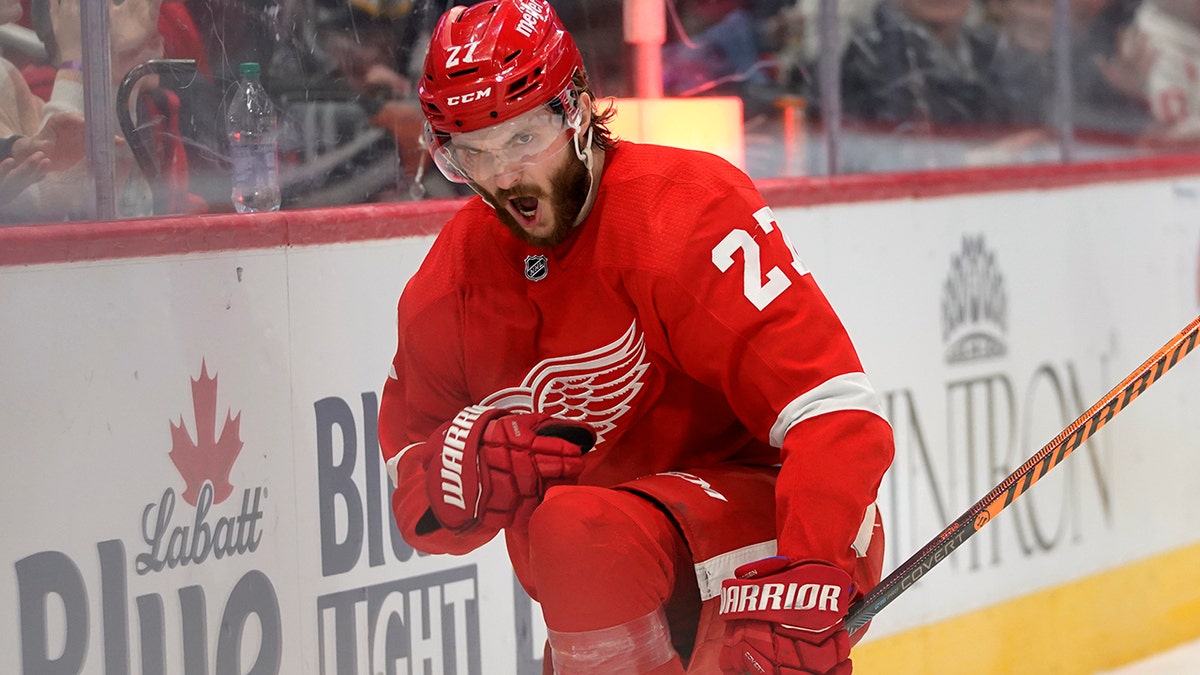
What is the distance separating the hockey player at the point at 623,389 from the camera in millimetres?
1832

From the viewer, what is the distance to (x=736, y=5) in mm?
3285

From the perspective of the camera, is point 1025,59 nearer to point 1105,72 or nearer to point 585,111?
point 1105,72

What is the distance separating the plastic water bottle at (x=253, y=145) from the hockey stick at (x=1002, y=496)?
3.53 feet

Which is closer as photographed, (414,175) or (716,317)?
(716,317)

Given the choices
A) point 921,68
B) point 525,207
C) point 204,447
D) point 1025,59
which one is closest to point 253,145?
point 204,447

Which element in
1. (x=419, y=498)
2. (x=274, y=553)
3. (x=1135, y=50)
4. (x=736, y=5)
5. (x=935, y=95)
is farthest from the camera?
(x=1135, y=50)

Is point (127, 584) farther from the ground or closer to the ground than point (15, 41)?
closer to the ground

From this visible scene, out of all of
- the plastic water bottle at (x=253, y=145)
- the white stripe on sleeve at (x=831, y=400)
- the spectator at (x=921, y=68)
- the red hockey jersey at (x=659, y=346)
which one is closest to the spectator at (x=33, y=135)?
the plastic water bottle at (x=253, y=145)

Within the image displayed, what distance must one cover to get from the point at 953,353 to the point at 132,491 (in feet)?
6.44

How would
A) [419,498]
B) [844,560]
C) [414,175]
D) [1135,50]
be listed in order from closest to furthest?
[844,560], [419,498], [414,175], [1135,50]

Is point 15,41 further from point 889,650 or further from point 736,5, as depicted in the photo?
point 889,650

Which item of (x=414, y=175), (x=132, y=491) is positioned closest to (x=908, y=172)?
(x=414, y=175)

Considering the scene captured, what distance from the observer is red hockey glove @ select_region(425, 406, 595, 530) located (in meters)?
1.98

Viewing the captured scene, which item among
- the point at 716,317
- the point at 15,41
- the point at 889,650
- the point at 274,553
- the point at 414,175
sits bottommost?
the point at 889,650
